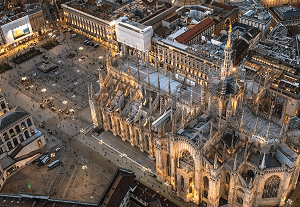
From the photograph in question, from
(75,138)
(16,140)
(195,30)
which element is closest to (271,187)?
(75,138)

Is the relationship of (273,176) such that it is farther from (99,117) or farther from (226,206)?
Result: (99,117)

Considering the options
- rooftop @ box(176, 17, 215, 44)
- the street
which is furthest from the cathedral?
rooftop @ box(176, 17, 215, 44)

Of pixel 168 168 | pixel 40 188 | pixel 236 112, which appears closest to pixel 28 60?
pixel 40 188

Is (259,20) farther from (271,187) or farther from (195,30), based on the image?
(271,187)

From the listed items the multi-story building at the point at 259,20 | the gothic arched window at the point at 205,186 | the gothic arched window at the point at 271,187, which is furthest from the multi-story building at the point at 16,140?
the multi-story building at the point at 259,20

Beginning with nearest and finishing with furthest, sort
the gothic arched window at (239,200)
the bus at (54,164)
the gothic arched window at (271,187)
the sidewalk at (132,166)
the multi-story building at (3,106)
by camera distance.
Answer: the gothic arched window at (271,187) → the gothic arched window at (239,200) → the sidewalk at (132,166) → the bus at (54,164) → the multi-story building at (3,106)

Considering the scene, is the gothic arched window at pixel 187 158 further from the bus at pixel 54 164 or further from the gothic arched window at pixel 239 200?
the bus at pixel 54 164

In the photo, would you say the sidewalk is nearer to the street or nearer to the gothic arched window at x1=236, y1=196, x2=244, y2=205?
the street
